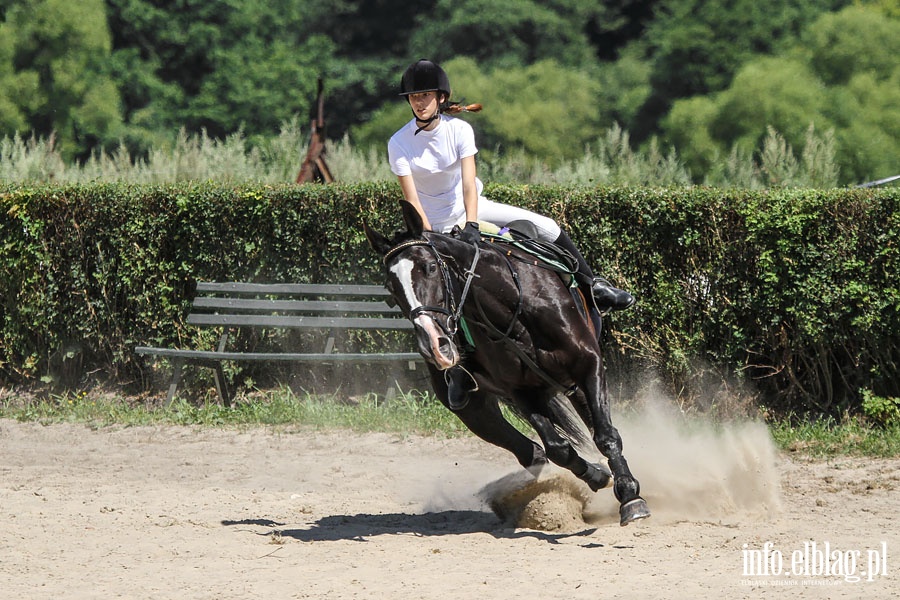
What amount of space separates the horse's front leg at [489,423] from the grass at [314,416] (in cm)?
249

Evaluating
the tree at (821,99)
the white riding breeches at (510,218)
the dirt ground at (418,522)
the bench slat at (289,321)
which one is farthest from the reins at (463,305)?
the tree at (821,99)

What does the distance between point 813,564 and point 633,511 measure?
108 cm

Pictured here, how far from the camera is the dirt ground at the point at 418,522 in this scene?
6.18 metres

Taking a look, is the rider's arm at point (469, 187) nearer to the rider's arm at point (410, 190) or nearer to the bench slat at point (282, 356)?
the rider's arm at point (410, 190)

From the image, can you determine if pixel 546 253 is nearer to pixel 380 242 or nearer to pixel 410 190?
pixel 410 190

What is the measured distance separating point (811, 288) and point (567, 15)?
135 ft

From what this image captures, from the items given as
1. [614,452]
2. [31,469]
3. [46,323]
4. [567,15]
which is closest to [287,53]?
[567,15]

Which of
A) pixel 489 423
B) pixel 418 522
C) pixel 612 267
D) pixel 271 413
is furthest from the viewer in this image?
pixel 271 413

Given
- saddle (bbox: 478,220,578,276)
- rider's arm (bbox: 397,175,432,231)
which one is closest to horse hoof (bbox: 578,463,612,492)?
saddle (bbox: 478,220,578,276)

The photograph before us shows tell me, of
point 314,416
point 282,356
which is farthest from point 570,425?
point 282,356

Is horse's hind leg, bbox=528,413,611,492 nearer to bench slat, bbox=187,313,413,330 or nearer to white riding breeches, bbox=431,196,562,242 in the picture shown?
white riding breeches, bbox=431,196,562,242

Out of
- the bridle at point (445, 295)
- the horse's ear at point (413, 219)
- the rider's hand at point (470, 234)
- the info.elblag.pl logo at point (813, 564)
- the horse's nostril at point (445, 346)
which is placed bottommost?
the info.elblag.pl logo at point (813, 564)

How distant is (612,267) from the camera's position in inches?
423

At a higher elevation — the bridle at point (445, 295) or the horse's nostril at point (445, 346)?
the bridle at point (445, 295)
